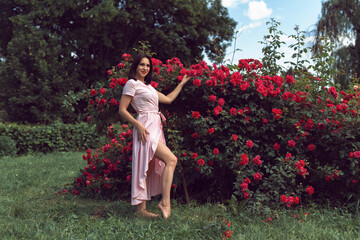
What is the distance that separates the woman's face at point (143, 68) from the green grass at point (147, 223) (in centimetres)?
162

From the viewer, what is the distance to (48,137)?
35.8ft

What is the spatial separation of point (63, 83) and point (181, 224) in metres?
13.9

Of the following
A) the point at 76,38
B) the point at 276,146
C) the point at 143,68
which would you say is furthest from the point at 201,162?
the point at 76,38

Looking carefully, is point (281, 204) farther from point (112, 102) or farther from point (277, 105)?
point (112, 102)

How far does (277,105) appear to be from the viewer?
4.41 m

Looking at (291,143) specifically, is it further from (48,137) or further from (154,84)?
(48,137)

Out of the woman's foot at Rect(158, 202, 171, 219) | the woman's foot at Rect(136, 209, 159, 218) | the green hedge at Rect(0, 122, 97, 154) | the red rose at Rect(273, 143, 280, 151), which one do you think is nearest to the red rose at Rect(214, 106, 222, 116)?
the red rose at Rect(273, 143, 280, 151)

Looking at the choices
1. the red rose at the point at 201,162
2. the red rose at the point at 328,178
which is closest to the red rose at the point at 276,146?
the red rose at the point at 328,178

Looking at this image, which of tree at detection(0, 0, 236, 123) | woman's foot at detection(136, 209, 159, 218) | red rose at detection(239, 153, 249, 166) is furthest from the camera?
tree at detection(0, 0, 236, 123)

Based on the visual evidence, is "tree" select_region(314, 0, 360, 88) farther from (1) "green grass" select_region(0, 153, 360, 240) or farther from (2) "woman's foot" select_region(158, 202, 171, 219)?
(2) "woman's foot" select_region(158, 202, 171, 219)

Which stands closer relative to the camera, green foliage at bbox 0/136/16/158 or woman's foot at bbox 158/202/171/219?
woman's foot at bbox 158/202/171/219

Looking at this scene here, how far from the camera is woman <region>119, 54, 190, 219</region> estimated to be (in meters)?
3.77

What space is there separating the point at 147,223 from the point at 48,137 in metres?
8.32

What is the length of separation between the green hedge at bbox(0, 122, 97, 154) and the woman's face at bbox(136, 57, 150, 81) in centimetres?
714
